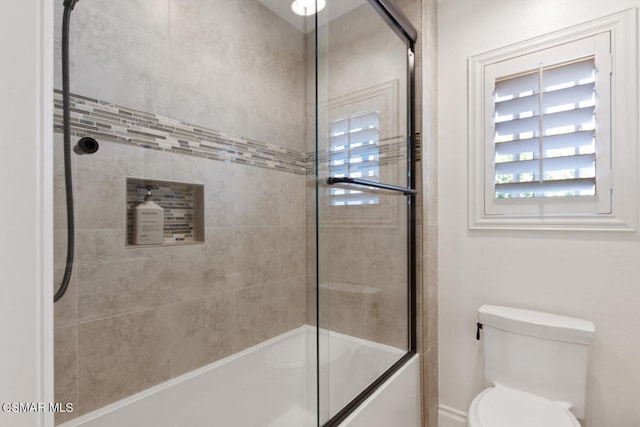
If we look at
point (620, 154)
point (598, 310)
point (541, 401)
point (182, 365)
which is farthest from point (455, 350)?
point (182, 365)

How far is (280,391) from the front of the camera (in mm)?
1492

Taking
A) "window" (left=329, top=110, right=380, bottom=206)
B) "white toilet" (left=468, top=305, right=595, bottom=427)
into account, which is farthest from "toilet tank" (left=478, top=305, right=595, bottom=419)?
"window" (left=329, top=110, right=380, bottom=206)

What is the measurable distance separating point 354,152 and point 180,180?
758 millimetres

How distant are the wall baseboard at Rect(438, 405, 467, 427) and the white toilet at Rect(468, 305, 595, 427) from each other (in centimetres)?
32

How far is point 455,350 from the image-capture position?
172 cm

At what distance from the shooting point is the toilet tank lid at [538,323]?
1.30 m

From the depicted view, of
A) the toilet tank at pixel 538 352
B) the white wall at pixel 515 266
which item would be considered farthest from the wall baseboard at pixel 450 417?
the toilet tank at pixel 538 352

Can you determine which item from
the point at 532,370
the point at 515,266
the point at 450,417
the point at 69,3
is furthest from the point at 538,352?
the point at 69,3

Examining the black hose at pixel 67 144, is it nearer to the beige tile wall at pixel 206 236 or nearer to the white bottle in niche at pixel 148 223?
the beige tile wall at pixel 206 236

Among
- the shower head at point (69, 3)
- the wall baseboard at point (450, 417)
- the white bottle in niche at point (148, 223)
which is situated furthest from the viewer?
the wall baseboard at point (450, 417)

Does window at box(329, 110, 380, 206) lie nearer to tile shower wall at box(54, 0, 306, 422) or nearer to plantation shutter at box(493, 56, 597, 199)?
tile shower wall at box(54, 0, 306, 422)

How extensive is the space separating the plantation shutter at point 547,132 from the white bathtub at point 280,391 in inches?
41.7
